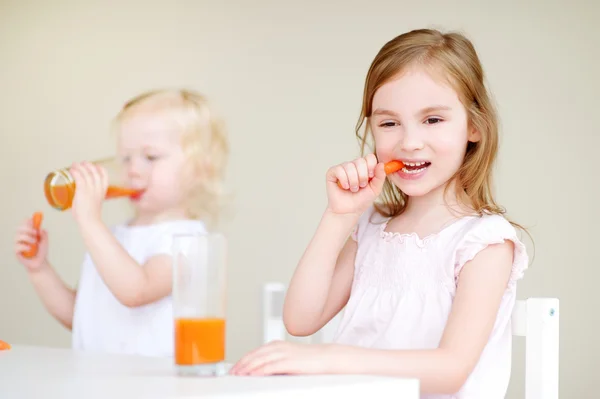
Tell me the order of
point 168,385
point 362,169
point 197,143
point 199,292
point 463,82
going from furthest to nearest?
point 197,143 < point 463,82 < point 362,169 < point 199,292 < point 168,385

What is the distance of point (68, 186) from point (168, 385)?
3.28 feet

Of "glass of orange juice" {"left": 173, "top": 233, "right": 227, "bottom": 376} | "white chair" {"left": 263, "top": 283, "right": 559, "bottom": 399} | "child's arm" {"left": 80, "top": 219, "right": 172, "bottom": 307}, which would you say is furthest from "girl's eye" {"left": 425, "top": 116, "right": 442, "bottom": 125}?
"child's arm" {"left": 80, "top": 219, "right": 172, "bottom": 307}

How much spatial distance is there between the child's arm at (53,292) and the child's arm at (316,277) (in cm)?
72

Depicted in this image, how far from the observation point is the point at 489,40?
2547 millimetres

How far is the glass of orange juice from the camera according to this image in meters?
0.77

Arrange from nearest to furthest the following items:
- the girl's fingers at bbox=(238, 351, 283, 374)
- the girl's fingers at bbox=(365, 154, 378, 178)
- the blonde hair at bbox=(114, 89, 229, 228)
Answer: the girl's fingers at bbox=(238, 351, 283, 374) < the girl's fingers at bbox=(365, 154, 378, 178) < the blonde hair at bbox=(114, 89, 229, 228)

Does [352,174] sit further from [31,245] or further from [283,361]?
[31,245]

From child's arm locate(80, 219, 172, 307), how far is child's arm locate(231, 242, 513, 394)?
0.69 meters

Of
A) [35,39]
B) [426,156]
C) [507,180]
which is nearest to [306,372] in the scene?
[426,156]

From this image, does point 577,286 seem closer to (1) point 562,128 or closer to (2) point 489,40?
(1) point 562,128

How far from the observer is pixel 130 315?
5.49 feet

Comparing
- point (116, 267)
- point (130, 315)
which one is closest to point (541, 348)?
point (116, 267)

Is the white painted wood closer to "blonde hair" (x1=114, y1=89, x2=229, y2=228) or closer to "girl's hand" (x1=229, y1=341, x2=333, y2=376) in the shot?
"girl's hand" (x1=229, y1=341, x2=333, y2=376)

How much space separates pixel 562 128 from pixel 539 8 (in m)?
0.38
